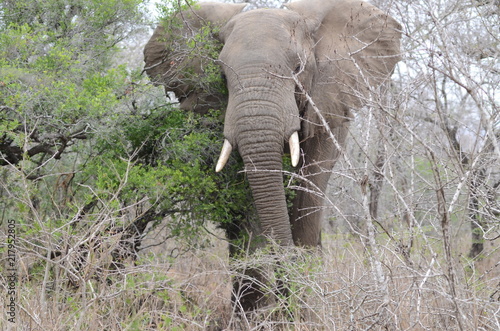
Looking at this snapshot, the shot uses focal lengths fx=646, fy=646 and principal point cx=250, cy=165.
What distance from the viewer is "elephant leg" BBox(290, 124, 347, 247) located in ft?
21.8

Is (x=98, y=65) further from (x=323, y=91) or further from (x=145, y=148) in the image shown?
(x=323, y=91)

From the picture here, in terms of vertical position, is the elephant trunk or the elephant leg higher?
the elephant trunk

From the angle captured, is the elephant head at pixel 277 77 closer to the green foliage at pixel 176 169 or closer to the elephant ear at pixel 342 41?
the elephant ear at pixel 342 41

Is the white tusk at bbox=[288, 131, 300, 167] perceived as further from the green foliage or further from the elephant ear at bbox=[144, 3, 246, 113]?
the elephant ear at bbox=[144, 3, 246, 113]

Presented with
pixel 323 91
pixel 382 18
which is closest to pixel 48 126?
pixel 323 91

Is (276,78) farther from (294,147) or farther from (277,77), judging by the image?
(294,147)

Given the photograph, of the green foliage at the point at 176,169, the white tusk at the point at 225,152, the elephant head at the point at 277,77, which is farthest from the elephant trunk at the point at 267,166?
the green foliage at the point at 176,169

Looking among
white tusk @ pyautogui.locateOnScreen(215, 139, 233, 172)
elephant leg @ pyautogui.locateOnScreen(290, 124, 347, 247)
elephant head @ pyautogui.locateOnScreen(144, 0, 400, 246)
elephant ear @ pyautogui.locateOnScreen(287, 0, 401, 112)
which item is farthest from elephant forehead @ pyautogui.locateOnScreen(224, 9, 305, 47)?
elephant leg @ pyautogui.locateOnScreen(290, 124, 347, 247)

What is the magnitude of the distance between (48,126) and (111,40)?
159 cm

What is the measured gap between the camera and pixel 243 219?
6.18 m

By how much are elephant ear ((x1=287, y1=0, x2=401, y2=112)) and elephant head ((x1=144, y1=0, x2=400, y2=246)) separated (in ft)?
0.03

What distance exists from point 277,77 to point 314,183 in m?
1.60

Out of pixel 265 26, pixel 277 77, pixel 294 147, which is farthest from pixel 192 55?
pixel 294 147

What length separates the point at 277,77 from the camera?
555 cm
